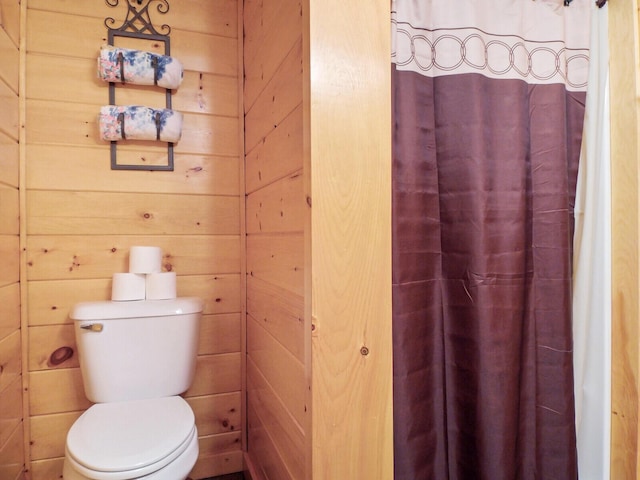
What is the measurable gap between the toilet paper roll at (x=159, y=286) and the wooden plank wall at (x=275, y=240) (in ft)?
1.11

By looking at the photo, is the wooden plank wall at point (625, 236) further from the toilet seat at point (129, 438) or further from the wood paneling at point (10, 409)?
the wood paneling at point (10, 409)

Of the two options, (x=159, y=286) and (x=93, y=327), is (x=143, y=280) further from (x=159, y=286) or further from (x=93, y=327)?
(x=93, y=327)

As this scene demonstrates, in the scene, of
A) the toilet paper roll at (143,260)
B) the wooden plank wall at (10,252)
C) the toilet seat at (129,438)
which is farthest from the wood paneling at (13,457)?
the toilet paper roll at (143,260)

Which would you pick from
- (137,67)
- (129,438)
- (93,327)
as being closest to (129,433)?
(129,438)

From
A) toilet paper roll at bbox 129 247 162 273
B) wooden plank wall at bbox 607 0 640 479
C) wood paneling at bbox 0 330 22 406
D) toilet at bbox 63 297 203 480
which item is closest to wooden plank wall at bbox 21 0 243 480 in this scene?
wood paneling at bbox 0 330 22 406

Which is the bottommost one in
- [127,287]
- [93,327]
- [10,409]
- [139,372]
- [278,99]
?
[10,409]

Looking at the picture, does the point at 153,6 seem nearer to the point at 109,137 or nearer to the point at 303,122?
the point at 109,137

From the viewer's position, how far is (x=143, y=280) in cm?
157

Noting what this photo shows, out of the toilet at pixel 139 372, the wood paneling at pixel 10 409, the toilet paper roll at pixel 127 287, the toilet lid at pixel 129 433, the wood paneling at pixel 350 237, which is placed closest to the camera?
the wood paneling at pixel 350 237

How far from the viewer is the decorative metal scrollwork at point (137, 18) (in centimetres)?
165

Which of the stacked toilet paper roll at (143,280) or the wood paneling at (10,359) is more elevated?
the stacked toilet paper roll at (143,280)

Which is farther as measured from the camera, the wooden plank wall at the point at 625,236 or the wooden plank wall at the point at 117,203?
the wooden plank wall at the point at 117,203

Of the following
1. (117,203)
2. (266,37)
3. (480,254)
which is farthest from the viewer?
(117,203)

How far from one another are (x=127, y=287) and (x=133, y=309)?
0.12m
